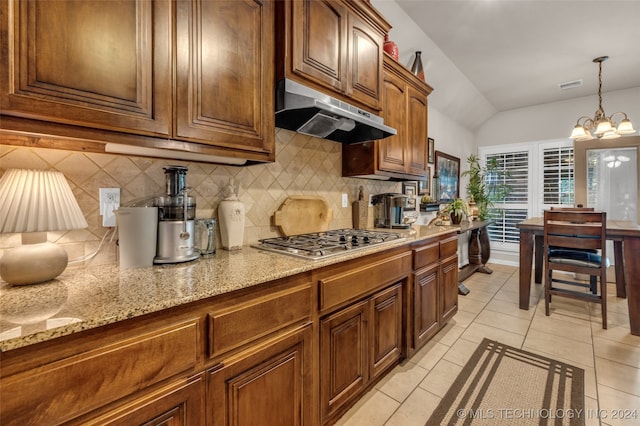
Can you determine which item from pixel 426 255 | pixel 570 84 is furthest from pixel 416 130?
pixel 570 84

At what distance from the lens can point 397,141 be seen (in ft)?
7.80

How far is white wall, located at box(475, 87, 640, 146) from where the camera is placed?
157 inches

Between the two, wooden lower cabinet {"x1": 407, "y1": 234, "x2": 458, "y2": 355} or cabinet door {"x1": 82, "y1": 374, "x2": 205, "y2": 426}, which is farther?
wooden lower cabinet {"x1": 407, "y1": 234, "x2": 458, "y2": 355}

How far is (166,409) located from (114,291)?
1.27 ft

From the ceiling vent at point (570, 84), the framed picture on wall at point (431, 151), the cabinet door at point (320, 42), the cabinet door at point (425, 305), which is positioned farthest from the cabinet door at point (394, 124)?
the ceiling vent at point (570, 84)

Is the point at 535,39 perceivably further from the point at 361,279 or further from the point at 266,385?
the point at 266,385

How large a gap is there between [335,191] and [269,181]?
67 centimetres

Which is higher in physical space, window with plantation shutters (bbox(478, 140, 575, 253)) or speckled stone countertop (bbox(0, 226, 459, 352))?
window with plantation shutters (bbox(478, 140, 575, 253))

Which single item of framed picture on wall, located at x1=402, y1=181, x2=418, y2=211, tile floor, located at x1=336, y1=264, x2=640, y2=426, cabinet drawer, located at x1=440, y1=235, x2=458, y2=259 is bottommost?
tile floor, located at x1=336, y1=264, x2=640, y2=426

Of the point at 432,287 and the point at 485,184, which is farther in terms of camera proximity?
the point at 485,184

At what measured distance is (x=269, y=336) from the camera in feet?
3.53

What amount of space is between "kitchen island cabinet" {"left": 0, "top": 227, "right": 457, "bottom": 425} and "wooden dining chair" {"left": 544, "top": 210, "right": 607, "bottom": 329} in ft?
7.67

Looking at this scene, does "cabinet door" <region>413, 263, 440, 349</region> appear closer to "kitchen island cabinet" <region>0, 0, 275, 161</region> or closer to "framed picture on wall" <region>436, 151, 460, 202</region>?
"kitchen island cabinet" <region>0, 0, 275, 161</region>

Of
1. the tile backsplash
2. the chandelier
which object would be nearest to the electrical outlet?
the tile backsplash
